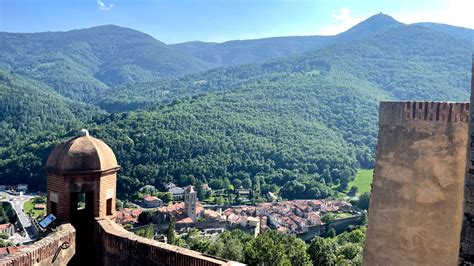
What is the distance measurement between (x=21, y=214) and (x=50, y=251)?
7671 cm

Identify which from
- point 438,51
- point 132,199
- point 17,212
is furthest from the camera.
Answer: point 438,51

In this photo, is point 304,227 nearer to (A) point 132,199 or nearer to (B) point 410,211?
(A) point 132,199

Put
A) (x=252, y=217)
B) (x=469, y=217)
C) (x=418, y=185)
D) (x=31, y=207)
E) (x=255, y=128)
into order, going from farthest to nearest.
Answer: (x=255, y=128)
(x=31, y=207)
(x=252, y=217)
(x=418, y=185)
(x=469, y=217)

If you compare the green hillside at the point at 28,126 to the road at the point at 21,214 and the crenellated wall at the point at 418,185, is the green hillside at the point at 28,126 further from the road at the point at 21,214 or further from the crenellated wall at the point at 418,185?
the crenellated wall at the point at 418,185

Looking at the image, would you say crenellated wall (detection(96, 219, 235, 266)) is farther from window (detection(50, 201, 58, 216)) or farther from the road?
the road

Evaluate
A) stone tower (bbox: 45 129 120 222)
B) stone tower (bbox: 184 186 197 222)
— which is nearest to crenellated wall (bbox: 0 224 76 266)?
stone tower (bbox: 45 129 120 222)

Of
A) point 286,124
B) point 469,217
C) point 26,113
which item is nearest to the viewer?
point 469,217

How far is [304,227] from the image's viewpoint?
69000 millimetres

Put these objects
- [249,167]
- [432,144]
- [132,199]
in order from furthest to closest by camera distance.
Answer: [249,167], [132,199], [432,144]

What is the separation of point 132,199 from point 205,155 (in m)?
24.2

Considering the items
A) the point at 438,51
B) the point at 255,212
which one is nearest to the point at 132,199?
the point at 255,212

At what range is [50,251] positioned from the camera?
25.2ft

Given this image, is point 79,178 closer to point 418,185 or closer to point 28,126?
point 418,185

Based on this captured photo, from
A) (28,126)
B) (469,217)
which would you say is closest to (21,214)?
(28,126)
